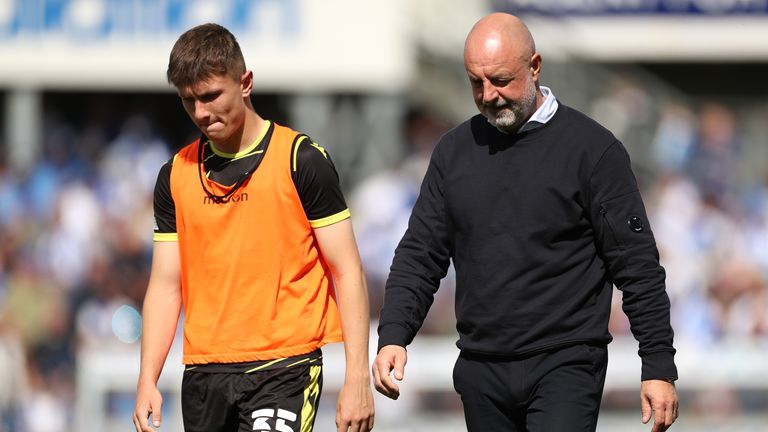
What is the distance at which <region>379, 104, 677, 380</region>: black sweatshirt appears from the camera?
5.11 m

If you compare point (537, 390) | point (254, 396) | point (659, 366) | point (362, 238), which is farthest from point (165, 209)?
point (362, 238)

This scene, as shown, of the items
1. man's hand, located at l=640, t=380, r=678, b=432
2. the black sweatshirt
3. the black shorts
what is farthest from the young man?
man's hand, located at l=640, t=380, r=678, b=432

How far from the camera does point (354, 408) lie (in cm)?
519

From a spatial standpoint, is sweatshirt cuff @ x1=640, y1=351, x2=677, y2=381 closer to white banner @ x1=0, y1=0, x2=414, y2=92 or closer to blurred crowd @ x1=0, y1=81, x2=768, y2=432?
blurred crowd @ x1=0, y1=81, x2=768, y2=432

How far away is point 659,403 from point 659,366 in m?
0.14

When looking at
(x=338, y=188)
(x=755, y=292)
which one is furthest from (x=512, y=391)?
(x=755, y=292)

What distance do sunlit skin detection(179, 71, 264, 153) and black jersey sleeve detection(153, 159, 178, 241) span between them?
0.94ft

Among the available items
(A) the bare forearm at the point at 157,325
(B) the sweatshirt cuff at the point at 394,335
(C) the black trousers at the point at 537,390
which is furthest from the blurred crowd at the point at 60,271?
A: (C) the black trousers at the point at 537,390

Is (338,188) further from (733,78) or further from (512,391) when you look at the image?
(733,78)

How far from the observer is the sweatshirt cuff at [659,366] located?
16.4 ft

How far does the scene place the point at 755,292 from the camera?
13.7 meters

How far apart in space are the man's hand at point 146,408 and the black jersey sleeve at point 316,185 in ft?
2.92

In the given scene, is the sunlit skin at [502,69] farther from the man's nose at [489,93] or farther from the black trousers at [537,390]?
the black trousers at [537,390]

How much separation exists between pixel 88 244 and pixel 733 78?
11114mm
